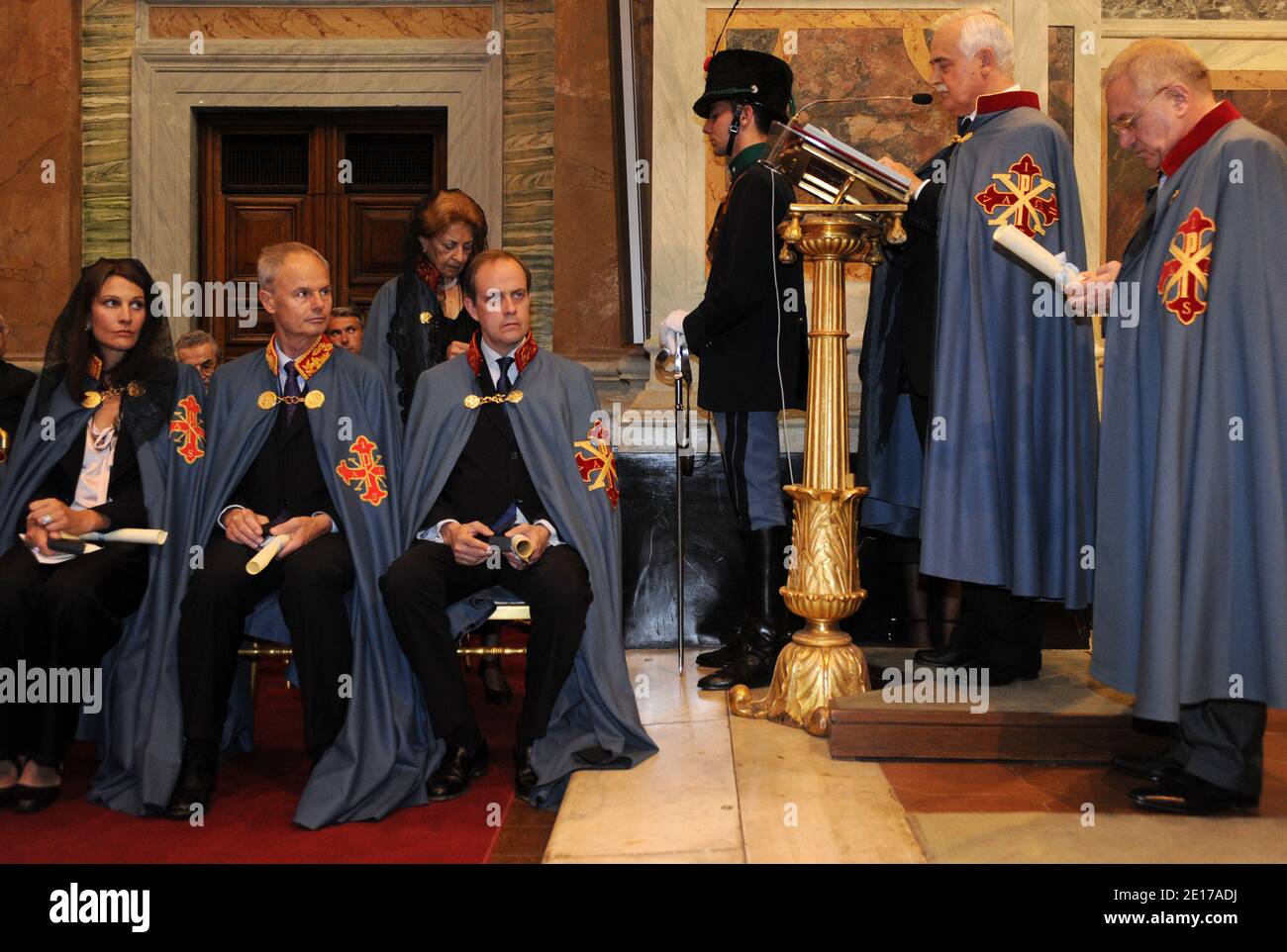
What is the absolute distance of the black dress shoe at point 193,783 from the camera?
3637 millimetres

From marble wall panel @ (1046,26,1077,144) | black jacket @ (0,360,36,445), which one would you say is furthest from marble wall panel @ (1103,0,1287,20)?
black jacket @ (0,360,36,445)

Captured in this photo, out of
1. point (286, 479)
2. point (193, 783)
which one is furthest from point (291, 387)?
point (193, 783)

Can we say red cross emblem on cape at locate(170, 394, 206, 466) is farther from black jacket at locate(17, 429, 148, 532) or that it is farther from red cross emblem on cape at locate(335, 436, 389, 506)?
red cross emblem on cape at locate(335, 436, 389, 506)

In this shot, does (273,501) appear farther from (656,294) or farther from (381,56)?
(381,56)

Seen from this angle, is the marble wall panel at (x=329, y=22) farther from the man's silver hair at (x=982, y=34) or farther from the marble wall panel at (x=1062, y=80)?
the man's silver hair at (x=982, y=34)

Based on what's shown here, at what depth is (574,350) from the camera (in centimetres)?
717

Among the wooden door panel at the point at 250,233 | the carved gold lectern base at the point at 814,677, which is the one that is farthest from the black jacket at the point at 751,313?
the wooden door panel at the point at 250,233

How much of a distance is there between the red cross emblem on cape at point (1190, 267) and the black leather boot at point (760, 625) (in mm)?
1690

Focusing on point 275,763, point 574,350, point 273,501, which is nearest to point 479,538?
point 273,501

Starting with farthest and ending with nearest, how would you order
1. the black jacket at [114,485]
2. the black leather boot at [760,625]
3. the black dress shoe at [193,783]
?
the black leather boot at [760,625]
the black jacket at [114,485]
the black dress shoe at [193,783]

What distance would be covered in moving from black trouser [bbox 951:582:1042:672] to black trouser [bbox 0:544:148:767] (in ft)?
8.89

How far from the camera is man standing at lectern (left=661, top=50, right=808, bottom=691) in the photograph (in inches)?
172

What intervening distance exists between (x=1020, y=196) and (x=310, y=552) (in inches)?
97.3

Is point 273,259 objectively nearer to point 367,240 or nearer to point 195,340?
point 195,340
